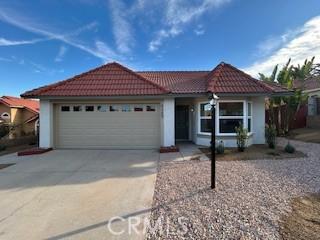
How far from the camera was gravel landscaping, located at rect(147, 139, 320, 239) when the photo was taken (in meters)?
3.78

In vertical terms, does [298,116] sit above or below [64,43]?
below

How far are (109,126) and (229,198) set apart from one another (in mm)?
8833

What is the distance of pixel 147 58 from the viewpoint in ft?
63.2

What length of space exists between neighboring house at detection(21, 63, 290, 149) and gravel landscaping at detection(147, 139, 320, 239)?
427 cm

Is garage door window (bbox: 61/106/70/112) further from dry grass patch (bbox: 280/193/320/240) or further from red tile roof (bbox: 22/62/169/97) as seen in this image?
dry grass patch (bbox: 280/193/320/240)

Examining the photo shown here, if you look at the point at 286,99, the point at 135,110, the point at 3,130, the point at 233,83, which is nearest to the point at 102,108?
the point at 135,110

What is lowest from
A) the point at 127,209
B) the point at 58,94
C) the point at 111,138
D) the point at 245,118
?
the point at 127,209

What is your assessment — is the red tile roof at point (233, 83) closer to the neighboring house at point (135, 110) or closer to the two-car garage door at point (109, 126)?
the neighboring house at point (135, 110)

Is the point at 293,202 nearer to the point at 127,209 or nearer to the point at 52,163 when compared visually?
the point at 127,209

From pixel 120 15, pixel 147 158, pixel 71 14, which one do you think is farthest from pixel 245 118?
pixel 71 14

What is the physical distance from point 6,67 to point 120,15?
50.9ft

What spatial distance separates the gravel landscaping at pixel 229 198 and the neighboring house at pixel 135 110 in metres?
4.27

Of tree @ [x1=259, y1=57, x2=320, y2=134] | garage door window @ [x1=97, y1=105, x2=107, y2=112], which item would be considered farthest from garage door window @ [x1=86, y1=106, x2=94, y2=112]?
tree @ [x1=259, y1=57, x2=320, y2=134]

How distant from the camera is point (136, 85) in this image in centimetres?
1283
